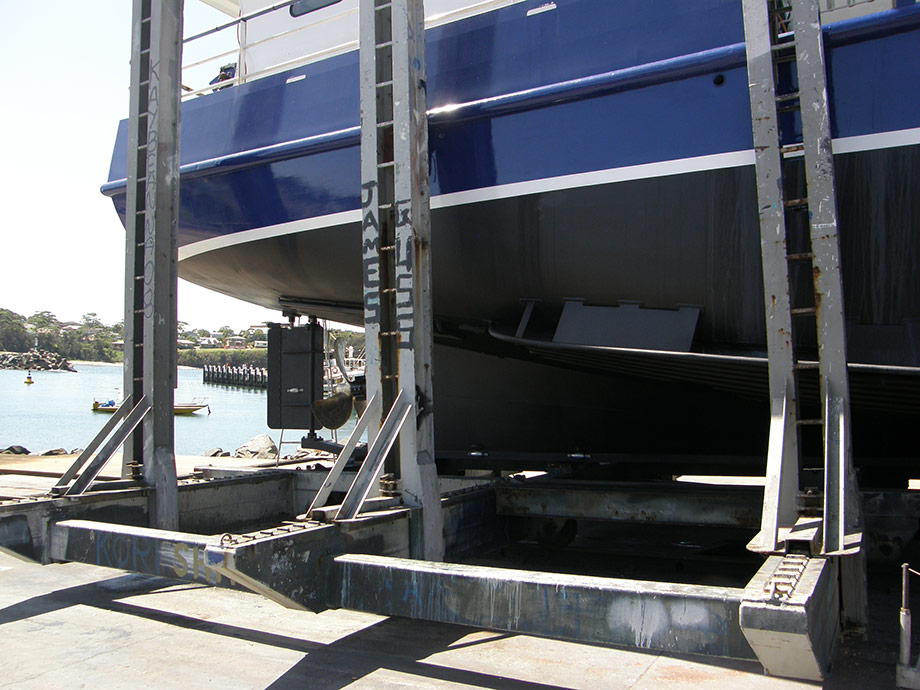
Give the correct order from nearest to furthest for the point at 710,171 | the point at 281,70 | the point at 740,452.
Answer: the point at 710,171
the point at 740,452
the point at 281,70

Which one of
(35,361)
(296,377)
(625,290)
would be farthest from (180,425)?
(35,361)

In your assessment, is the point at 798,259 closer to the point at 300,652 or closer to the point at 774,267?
the point at 774,267

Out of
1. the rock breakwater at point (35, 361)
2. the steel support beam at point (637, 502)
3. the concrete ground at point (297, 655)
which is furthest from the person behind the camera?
the rock breakwater at point (35, 361)

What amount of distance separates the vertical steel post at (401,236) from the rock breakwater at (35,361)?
366 ft

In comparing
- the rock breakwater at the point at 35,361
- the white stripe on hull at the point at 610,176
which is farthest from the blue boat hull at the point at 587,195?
the rock breakwater at the point at 35,361

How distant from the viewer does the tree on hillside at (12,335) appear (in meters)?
104

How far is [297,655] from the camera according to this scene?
100 inches

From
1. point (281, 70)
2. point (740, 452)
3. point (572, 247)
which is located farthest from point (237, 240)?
point (740, 452)

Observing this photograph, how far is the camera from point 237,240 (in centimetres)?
468

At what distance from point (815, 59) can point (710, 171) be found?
2.42 ft

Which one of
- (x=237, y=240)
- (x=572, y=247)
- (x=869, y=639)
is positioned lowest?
(x=869, y=639)

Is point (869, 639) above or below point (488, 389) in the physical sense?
below

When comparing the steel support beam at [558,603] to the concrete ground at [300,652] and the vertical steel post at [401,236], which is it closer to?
the concrete ground at [300,652]

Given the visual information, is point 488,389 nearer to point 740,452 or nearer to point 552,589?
point 740,452
